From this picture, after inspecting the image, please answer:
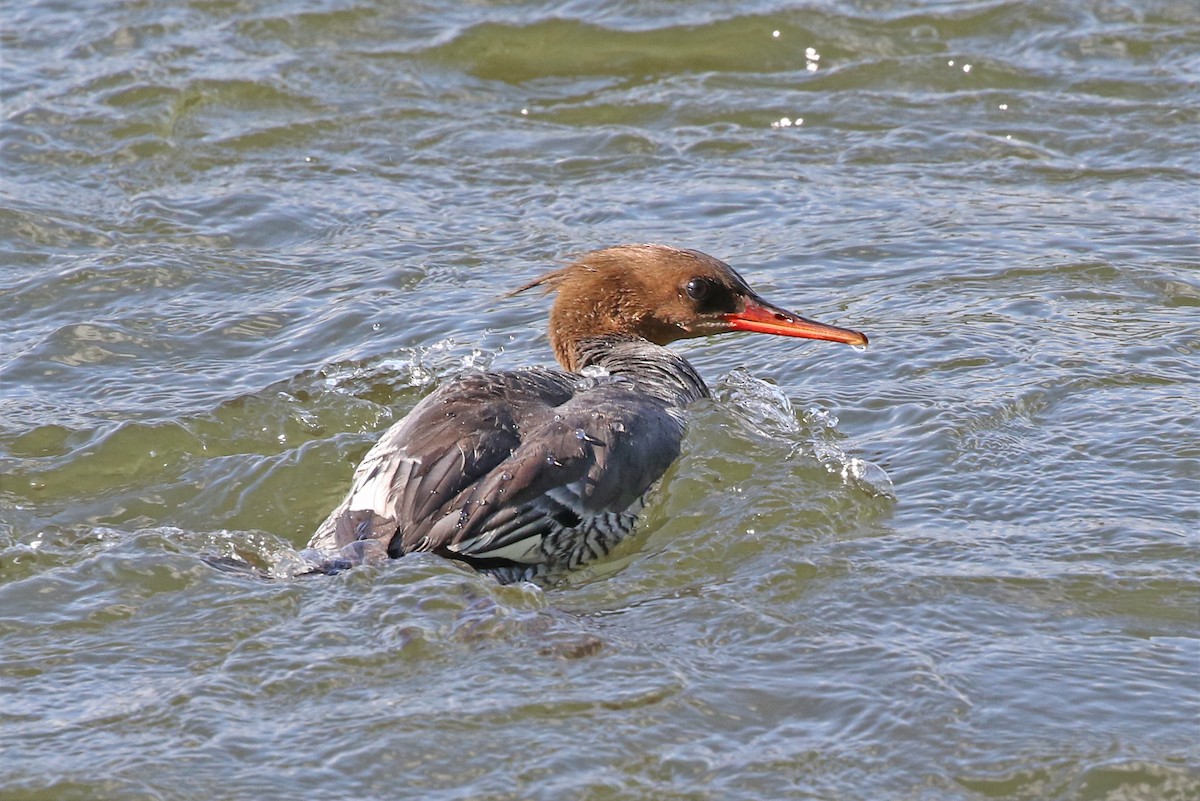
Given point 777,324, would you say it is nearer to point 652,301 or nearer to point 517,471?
point 652,301

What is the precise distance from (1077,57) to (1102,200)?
6.61 ft

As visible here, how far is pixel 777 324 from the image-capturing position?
6680mm

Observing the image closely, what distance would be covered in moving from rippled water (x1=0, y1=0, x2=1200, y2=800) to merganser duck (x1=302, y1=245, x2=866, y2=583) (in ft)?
0.47

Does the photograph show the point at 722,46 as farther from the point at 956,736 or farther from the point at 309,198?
the point at 956,736

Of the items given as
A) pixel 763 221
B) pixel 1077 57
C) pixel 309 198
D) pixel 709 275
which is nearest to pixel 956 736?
pixel 709 275

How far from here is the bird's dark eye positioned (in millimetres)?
6734

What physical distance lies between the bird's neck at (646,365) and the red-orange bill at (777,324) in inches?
11.7

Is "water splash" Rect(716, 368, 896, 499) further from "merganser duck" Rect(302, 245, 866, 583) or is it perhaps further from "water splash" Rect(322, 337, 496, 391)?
"water splash" Rect(322, 337, 496, 391)

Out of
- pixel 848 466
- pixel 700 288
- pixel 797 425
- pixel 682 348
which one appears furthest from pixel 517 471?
pixel 682 348

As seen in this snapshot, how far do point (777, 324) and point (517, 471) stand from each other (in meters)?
1.77

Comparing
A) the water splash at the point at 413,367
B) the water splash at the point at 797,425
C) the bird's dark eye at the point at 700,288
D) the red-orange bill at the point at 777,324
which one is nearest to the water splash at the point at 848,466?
the water splash at the point at 797,425

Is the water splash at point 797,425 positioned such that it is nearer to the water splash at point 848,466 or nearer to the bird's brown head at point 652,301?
the water splash at point 848,466

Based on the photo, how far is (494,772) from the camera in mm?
4164

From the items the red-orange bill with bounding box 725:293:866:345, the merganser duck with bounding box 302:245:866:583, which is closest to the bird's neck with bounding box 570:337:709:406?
the merganser duck with bounding box 302:245:866:583
